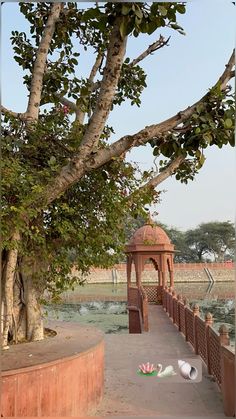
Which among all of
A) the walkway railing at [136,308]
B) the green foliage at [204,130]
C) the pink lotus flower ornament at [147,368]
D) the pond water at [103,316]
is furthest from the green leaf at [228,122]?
the pond water at [103,316]

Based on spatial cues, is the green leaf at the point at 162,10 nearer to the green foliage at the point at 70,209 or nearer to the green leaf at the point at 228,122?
the green leaf at the point at 228,122

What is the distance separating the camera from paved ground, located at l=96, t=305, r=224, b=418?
4.06 m

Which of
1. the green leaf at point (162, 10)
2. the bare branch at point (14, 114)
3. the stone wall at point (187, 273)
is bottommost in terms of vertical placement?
the stone wall at point (187, 273)

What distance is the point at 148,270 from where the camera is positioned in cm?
3059

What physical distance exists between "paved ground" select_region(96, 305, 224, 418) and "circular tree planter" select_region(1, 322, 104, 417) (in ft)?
1.00

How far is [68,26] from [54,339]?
3.60m

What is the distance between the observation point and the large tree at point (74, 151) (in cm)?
344

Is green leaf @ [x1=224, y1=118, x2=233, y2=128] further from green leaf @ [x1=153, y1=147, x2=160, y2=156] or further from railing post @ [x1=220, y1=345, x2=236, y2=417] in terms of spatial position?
railing post @ [x1=220, y1=345, x2=236, y2=417]

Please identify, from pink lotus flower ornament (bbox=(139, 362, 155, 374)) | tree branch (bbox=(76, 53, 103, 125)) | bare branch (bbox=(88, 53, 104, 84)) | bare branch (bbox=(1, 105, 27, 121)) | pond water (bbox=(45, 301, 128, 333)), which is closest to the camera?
bare branch (bbox=(1, 105, 27, 121))

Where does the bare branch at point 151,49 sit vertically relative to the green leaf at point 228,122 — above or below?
above

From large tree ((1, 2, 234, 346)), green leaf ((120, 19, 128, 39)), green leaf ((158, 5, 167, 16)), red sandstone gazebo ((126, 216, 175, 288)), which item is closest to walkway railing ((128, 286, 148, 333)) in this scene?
red sandstone gazebo ((126, 216, 175, 288))

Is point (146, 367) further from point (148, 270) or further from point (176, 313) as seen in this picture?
point (148, 270)

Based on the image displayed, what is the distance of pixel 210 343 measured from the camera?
17.8 feet

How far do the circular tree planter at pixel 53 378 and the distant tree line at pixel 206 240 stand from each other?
35.4 metres
